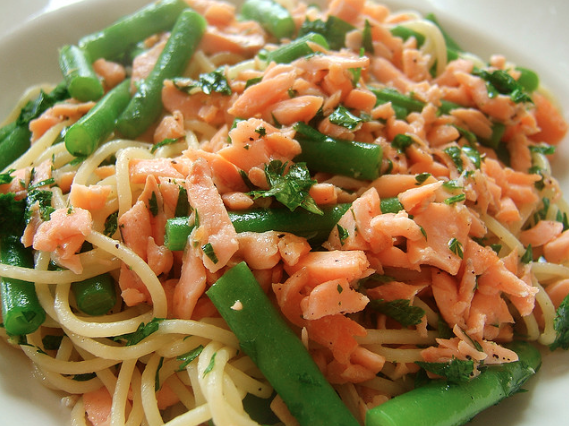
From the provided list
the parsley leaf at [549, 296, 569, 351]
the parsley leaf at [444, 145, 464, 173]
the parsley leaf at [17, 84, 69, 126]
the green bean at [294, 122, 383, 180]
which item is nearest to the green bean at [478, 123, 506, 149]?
the parsley leaf at [444, 145, 464, 173]

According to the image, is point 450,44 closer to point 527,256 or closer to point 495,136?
point 495,136

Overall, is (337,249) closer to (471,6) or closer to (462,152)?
(462,152)

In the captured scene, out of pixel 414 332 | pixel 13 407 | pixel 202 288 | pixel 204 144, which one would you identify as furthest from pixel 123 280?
pixel 414 332

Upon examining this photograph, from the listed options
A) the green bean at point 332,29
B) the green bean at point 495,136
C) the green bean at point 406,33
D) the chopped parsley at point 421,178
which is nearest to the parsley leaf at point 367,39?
the green bean at point 332,29

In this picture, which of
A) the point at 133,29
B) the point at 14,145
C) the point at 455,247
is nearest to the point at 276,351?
the point at 455,247

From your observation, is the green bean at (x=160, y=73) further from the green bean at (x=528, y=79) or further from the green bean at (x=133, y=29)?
the green bean at (x=528, y=79)

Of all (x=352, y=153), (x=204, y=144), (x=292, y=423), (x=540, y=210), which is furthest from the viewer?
(x=540, y=210)

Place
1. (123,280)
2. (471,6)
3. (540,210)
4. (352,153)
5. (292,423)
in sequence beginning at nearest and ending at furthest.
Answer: (292,423)
(123,280)
(352,153)
(540,210)
(471,6)
